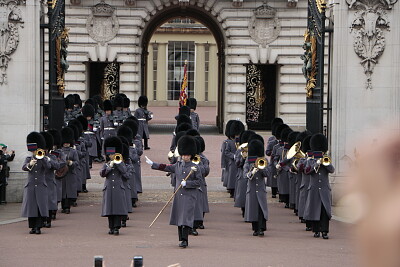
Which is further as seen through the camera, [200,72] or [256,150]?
[200,72]

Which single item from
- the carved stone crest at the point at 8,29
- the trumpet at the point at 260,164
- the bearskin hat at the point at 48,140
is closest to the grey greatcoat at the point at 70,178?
the bearskin hat at the point at 48,140

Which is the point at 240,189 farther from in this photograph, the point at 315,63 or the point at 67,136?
the point at 67,136

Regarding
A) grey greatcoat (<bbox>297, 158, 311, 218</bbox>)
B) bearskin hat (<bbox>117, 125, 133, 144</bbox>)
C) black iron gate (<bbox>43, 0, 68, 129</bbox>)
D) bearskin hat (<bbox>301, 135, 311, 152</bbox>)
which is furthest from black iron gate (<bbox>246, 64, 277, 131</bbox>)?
grey greatcoat (<bbox>297, 158, 311, 218</bbox>)

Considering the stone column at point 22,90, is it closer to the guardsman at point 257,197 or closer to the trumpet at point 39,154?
the trumpet at point 39,154

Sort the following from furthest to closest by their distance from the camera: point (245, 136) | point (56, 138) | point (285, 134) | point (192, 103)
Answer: point (192, 103) → point (285, 134) → point (245, 136) → point (56, 138)

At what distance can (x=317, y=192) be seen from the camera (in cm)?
1229

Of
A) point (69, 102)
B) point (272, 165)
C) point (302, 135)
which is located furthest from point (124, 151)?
point (69, 102)

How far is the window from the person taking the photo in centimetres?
5497

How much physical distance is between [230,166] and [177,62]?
127 ft

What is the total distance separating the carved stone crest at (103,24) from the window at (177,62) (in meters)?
23.1

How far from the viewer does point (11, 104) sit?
1517cm

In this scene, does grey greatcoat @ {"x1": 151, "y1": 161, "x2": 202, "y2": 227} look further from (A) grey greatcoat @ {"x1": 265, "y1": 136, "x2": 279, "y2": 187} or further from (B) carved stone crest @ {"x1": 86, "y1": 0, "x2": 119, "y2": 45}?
(B) carved stone crest @ {"x1": 86, "y1": 0, "x2": 119, "y2": 45}

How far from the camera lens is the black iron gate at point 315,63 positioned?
594 inches

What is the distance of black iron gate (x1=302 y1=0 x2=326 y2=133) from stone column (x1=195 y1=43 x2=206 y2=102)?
126 ft
